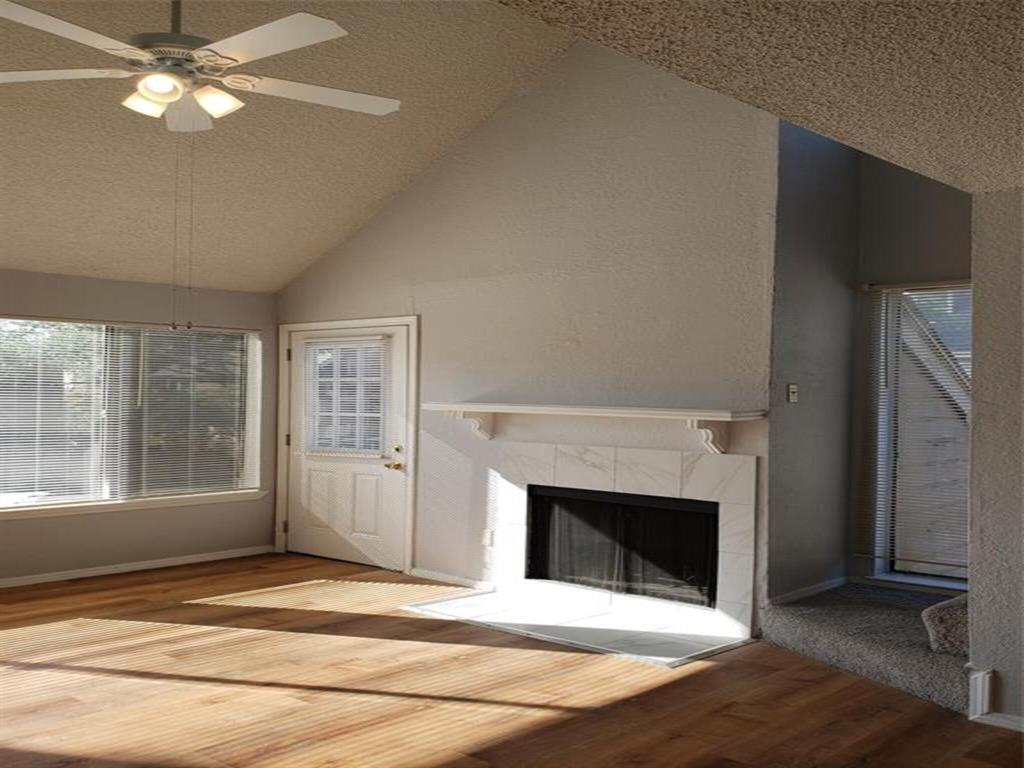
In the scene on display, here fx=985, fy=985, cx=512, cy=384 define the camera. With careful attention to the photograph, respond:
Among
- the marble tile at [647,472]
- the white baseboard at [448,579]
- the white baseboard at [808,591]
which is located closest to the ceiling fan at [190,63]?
the marble tile at [647,472]

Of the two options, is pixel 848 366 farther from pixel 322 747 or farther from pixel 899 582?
pixel 322 747

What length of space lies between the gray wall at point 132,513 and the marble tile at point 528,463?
93.6 inches

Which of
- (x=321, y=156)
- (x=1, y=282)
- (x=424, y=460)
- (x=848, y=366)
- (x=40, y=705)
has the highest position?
(x=321, y=156)

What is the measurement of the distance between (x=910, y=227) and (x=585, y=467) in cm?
229

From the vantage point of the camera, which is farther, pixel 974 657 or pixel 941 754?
pixel 974 657

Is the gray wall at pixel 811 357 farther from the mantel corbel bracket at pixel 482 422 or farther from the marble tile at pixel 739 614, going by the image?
the mantel corbel bracket at pixel 482 422

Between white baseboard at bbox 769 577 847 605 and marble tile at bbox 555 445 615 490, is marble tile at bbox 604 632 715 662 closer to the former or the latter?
white baseboard at bbox 769 577 847 605

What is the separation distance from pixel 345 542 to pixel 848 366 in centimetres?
376

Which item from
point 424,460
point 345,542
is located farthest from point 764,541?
point 345,542

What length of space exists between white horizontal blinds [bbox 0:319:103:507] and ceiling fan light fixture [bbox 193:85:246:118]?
3.40 meters

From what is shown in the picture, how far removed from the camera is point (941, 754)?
3.51 metres

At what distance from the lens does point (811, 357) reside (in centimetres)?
536

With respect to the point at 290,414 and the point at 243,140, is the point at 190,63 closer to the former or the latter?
the point at 243,140

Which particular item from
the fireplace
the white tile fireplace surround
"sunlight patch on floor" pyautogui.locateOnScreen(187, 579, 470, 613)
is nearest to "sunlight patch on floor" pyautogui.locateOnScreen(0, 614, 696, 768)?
the white tile fireplace surround
